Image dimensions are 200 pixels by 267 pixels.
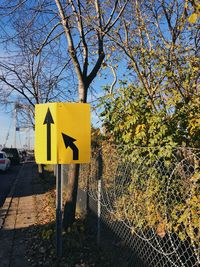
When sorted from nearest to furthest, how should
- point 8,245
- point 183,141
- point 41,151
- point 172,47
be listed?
point 183,141, point 41,151, point 8,245, point 172,47

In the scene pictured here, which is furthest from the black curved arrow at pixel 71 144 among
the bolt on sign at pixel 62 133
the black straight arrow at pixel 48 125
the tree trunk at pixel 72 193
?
the tree trunk at pixel 72 193

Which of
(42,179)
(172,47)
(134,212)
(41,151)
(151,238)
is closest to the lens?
(151,238)

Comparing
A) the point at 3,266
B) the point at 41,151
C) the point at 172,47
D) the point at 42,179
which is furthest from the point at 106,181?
the point at 42,179

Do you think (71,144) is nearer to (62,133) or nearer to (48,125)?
(62,133)

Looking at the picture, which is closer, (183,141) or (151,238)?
(151,238)

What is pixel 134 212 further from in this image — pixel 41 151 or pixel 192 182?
pixel 41 151

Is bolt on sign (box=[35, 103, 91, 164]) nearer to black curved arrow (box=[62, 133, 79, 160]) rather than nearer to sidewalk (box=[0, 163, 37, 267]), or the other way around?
black curved arrow (box=[62, 133, 79, 160])

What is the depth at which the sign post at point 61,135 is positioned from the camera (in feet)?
17.8

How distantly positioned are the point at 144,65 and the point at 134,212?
383 centimetres

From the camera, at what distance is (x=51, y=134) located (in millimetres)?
5457

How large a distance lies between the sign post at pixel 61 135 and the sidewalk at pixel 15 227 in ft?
2.91

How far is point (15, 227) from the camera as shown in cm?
823

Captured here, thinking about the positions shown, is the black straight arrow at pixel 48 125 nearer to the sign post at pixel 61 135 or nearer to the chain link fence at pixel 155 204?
the sign post at pixel 61 135

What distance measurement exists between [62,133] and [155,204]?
187 centimetres
